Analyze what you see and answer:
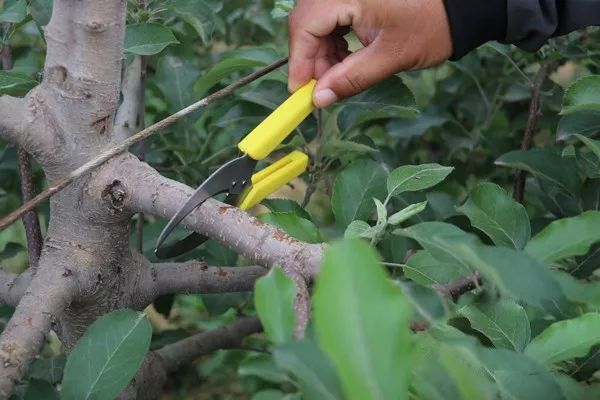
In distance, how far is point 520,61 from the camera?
1.71m

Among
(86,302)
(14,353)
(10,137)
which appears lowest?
(86,302)

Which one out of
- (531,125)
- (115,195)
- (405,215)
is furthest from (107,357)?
(531,125)

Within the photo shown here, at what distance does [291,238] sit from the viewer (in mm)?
848

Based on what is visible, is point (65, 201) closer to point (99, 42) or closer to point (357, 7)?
point (99, 42)

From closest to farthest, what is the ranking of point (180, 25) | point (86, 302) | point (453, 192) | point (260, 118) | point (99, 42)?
1. point (99, 42)
2. point (86, 302)
3. point (260, 118)
4. point (453, 192)
5. point (180, 25)

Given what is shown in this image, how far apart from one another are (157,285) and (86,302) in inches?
4.2

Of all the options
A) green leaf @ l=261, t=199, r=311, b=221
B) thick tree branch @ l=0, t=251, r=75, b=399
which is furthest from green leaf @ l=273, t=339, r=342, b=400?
green leaf @ l=261, t=199, r=311, b=221

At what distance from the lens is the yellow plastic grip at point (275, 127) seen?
1060 mm

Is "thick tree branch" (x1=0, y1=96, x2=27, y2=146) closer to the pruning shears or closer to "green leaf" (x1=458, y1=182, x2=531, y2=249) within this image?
the pruning shears

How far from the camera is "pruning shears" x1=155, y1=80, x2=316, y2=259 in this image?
105cm

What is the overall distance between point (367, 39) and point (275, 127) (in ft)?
0.72

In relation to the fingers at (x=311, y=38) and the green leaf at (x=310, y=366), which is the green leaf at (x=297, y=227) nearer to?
the fingers at (x=311, y=38)

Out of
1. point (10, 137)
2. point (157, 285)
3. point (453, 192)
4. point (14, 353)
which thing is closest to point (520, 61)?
point (453, 192)

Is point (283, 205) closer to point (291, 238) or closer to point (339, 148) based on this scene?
point (339, 148)
